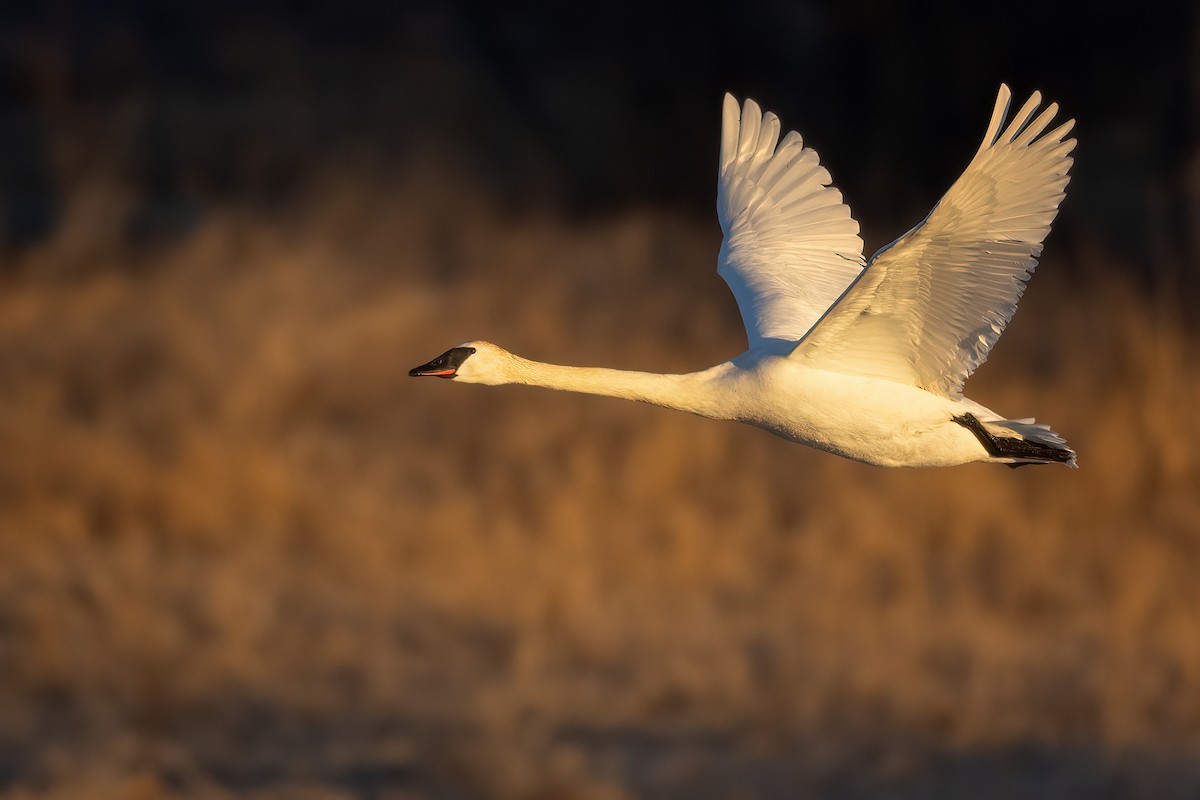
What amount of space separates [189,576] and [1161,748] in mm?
6535

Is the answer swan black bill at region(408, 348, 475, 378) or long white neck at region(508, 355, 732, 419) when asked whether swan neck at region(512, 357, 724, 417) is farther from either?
swan black bill at region(408, 348, 475, 378)

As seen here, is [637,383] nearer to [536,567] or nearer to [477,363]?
[477,363]

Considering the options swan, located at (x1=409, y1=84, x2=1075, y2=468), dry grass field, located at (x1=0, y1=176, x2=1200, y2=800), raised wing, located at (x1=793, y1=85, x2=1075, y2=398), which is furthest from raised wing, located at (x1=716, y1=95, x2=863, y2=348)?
dry grass field, located at (x1=0, y1=176, x2=1200, y2=800)

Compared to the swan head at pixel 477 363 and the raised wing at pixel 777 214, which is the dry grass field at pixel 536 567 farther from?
the swan head at pixel 477 363

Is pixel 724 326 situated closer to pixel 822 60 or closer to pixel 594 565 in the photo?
pixel 594 565

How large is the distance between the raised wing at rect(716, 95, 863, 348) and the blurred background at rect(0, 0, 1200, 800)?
509cm

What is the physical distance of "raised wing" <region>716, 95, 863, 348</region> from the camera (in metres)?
6.60

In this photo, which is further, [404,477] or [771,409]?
[404,477]

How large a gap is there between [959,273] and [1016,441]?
64cm

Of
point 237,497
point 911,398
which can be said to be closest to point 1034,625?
point 237,497

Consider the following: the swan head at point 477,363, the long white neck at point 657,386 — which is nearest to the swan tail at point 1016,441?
the long white neck at point 657,386

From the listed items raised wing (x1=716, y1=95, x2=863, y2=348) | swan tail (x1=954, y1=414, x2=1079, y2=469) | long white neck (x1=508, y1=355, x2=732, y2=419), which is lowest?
swan tail (x1=954, y1=414, x2=1079, y2=469)

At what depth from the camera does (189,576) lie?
12250 mm

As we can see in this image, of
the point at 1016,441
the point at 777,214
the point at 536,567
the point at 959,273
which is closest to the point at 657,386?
the point at 959,273
